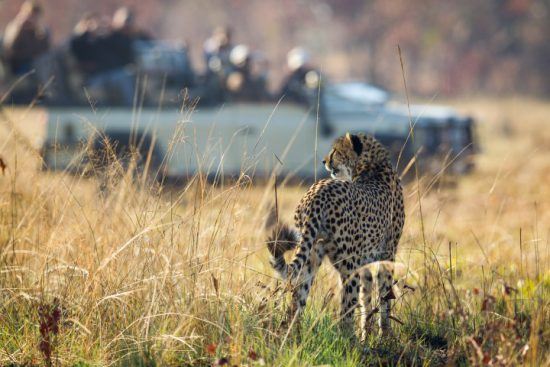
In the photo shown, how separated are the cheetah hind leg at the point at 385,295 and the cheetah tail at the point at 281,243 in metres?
0.48

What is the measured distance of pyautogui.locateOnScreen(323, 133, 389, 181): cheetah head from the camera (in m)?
5.49

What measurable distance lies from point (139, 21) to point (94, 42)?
29253 mm

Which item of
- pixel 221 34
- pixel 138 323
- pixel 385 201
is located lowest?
pixel 138 323

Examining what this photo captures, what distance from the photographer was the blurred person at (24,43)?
1448 centimetres

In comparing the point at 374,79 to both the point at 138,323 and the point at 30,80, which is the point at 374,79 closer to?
the point at 30,80

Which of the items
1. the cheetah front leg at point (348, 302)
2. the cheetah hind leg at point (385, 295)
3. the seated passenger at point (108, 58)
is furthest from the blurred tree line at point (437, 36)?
the cheetah front leg at point (348, 302)

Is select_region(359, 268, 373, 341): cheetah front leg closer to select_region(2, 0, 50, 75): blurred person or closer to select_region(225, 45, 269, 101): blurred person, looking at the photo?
select_region(225, 45, 269, 101): blurred person

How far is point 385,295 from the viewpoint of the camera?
470 centimetres

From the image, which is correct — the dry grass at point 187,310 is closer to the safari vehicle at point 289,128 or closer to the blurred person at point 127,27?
the safari vehicle at point 289,128

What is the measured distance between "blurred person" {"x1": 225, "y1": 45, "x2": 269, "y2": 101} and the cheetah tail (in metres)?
10.2

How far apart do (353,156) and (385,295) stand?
43.3 inches

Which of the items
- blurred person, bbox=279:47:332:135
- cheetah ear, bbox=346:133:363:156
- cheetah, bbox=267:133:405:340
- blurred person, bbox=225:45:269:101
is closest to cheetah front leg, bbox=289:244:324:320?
cheetah, bbox=267:133:405:340

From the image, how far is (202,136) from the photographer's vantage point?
1426 centimetres

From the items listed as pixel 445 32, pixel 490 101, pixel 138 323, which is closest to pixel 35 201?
pixel 138 323
